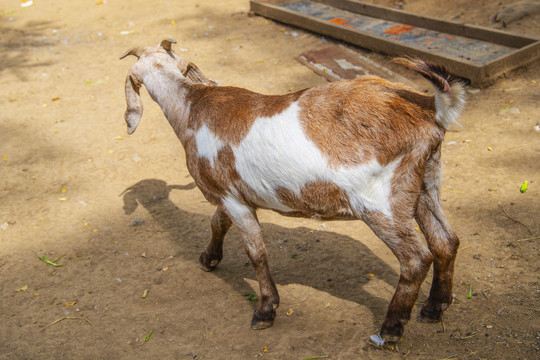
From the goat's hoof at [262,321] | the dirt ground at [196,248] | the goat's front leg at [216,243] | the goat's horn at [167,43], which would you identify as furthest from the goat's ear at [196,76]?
the goat's hoof at [262,321]

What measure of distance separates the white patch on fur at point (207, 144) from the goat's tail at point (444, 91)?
4.27 ft

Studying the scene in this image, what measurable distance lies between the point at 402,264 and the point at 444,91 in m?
1.01

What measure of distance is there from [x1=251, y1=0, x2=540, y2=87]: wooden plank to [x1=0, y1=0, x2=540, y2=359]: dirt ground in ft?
0.75

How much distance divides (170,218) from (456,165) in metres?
2.68

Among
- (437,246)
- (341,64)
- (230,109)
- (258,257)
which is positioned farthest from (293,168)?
(341,64)

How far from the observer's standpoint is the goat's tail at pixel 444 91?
309 centimetres

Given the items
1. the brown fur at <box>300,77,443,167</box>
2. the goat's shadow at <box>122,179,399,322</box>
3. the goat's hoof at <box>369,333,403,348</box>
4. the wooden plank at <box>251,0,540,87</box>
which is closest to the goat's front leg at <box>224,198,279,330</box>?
the goat's shadow at <box>122,179,399,322</box>

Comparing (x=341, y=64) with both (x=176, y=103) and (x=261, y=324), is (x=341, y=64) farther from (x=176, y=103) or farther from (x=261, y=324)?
(x=261, y=324)

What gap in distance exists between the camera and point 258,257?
3.92m

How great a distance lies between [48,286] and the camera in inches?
179

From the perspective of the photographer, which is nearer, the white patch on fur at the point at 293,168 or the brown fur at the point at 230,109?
the white patch on fur at the point at 293,168

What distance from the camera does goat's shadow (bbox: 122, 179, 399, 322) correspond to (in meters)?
4.23

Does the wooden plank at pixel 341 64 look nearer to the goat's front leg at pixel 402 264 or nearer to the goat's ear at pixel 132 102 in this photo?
the goat's ear at pixel 132 102

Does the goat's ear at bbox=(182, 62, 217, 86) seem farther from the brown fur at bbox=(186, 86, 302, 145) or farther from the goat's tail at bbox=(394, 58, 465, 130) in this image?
the goat's tail at bbox=(394, 58, 465, 130)
